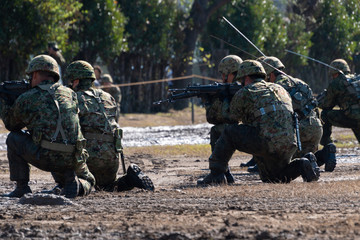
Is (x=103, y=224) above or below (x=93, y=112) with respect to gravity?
below

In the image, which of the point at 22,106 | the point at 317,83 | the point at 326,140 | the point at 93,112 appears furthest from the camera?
the point at 317,83

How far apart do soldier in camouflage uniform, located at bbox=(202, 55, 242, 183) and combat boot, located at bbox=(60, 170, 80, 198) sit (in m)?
2.76

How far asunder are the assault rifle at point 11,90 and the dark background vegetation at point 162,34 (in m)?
13.8

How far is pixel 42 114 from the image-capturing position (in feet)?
27.5

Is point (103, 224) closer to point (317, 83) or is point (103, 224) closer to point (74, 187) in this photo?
point (74, 187)

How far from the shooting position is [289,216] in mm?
6660

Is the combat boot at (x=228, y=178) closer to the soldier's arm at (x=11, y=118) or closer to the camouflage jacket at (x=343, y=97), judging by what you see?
the soldier's arm at (x=11, y=118)

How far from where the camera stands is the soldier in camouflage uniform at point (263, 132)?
9.66 metres

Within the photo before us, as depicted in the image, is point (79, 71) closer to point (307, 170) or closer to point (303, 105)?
point (307, 170)

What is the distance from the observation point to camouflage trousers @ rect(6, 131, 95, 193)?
27.8 ft

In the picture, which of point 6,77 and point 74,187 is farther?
point 6,77

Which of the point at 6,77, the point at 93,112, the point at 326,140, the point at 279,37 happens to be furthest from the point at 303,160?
the point at 279,37

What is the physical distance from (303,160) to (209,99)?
1962 millimetres

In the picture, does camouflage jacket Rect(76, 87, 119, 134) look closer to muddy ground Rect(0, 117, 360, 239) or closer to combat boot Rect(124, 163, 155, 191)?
combat boot Rect(124, 163, 155, 191)
